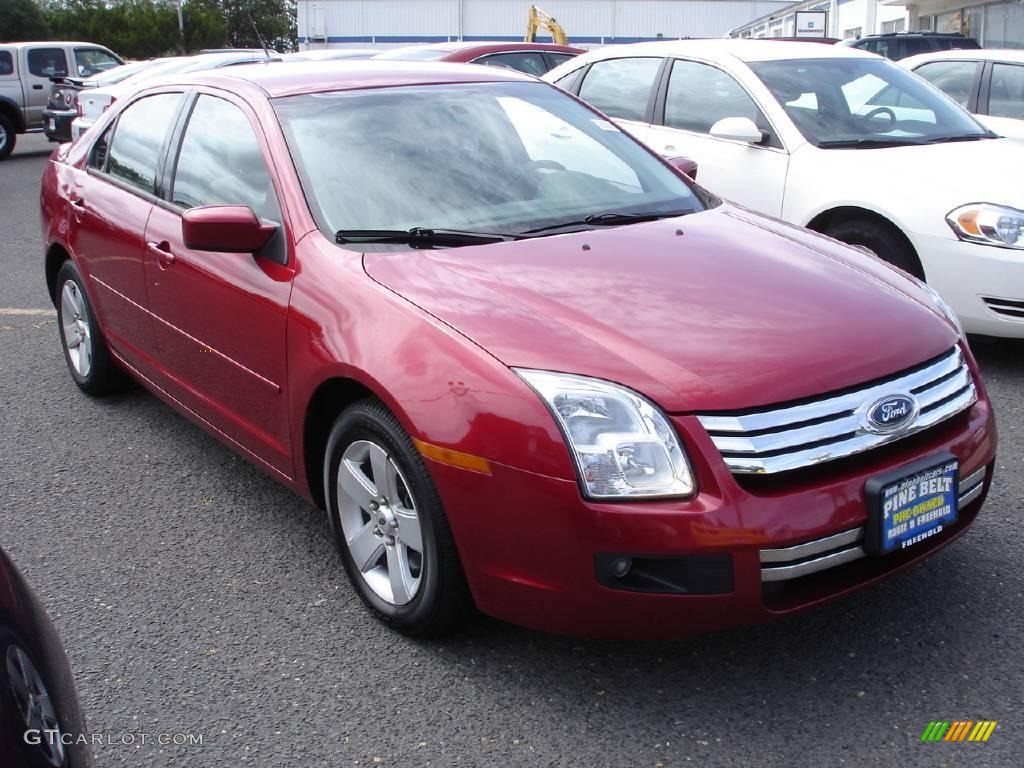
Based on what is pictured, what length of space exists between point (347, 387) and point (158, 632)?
906mm

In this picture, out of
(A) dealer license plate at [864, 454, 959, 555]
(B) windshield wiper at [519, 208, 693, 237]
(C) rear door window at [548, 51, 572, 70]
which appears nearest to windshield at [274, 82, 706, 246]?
(B) windshield wiper at [519, 208, 693, 237]

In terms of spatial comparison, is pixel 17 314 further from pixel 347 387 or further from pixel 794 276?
pixel 794 276

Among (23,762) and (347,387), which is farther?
(347,387)

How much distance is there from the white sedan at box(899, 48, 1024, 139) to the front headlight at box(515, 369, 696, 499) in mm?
6133

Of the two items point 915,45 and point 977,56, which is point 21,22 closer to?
point 915,45

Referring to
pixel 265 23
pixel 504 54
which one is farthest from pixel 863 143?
pixel 265 23

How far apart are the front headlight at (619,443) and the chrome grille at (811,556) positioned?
0.25 m

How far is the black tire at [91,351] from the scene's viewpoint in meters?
4.96

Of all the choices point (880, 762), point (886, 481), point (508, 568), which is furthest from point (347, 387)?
point (880, 762)

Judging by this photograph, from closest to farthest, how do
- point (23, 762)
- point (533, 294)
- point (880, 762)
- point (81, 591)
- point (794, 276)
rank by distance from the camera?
point (23, 762) < point (880, 762) < point (533, 294) < point (794, 276) < point (81, 591)

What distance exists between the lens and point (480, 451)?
2.60 metres

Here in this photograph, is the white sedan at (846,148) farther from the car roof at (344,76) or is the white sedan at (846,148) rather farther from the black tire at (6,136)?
the black tire at (6,136)

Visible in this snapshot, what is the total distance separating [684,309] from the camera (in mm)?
2871

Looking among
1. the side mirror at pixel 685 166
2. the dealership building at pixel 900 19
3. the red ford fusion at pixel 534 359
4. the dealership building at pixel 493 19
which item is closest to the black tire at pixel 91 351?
the red ford fusion at pixel 534 359
